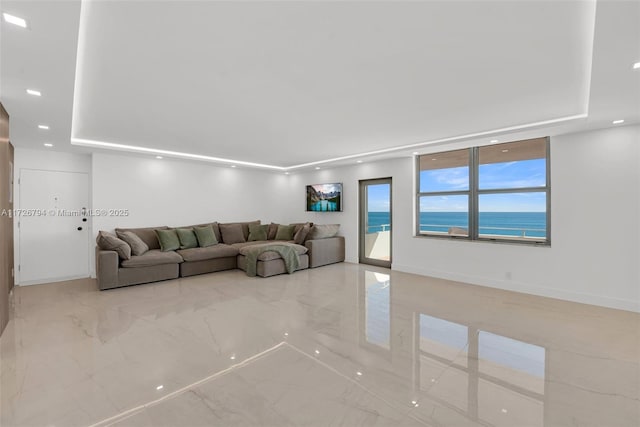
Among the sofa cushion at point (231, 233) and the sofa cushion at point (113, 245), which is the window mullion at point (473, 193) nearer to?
the sofa cushion at point (231, 233)

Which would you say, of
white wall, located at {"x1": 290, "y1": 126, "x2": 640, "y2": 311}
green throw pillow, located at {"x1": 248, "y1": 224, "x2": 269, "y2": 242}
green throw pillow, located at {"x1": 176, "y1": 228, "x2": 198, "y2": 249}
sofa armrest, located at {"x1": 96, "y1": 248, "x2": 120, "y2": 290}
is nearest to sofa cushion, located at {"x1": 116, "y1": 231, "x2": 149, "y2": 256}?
sofa armrest, located at {"x1": 96, "y1": 248, "x2": 120, "y2": 290}

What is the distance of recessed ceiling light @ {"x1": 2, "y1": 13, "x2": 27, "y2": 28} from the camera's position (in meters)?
1.68

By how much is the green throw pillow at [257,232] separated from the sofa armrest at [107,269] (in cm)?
325

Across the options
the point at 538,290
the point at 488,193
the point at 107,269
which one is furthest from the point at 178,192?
the point at 538,290

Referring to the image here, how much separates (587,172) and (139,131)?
6.59 metres

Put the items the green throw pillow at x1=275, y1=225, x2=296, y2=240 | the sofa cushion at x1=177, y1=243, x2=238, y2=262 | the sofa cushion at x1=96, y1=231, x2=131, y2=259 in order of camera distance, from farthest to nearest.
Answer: the green throw pillow at x1=275, y1=225, x2=296, y2=240 → the sofa cushion at x1=177, y1=243, x2=238, y2=262 → the sofa cushion at x1=96, y1=231, x2=131, y2=259

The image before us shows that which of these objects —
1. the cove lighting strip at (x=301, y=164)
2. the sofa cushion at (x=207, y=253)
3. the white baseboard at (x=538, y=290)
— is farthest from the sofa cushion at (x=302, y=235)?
the white baseboard at (x=538, y=290)

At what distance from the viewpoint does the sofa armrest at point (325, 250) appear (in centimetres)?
657

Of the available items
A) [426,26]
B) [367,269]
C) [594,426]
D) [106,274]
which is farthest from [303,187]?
[594,426]

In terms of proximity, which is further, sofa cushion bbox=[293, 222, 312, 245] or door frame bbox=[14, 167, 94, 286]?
sofa cushion bbox=[293, 222, 312, 245]

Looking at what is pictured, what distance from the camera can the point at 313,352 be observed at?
107 inches

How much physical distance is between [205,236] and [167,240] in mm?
828

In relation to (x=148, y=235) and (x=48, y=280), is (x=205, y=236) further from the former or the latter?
(x=48, y=280)

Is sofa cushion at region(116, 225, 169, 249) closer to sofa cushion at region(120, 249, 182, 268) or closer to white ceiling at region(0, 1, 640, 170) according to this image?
sofa cushion at region(120, 249, 182, 268)
